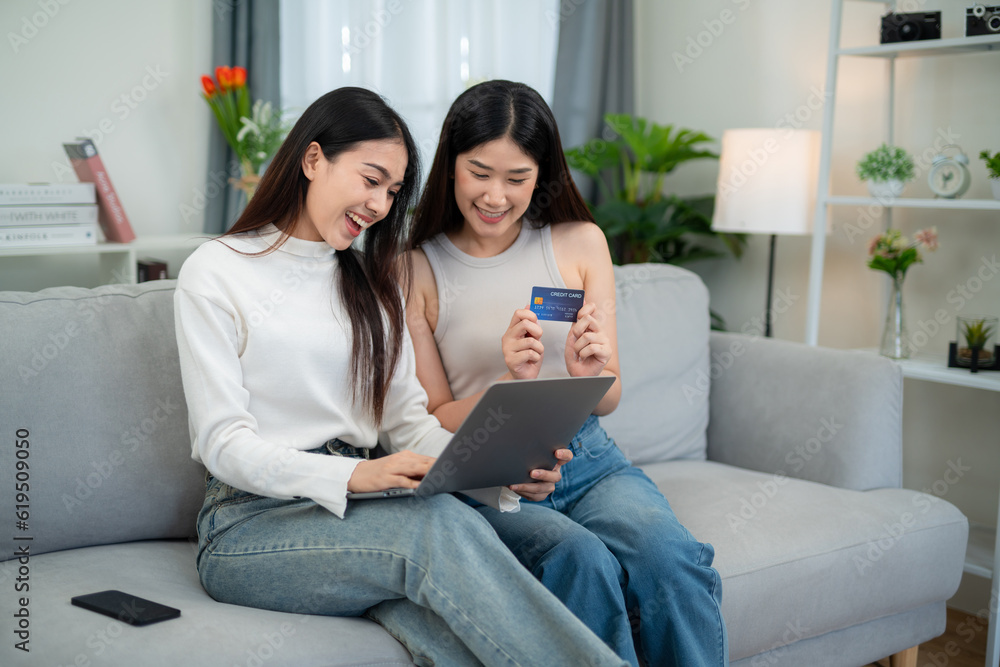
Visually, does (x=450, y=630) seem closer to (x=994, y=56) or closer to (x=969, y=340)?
(x=969, y=340)

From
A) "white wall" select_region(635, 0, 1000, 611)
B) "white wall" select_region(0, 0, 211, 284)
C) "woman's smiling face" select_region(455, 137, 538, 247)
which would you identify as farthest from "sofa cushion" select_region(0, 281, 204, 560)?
"white wall" select_region(635, 0, 1000, 611)

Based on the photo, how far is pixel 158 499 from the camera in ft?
4.94

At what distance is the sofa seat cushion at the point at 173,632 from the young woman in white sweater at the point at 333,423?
4cm

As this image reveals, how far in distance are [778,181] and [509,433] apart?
Answer: 1.67 metres

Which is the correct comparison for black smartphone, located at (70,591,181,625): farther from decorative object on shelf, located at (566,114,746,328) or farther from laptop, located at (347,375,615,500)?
decorative object on shelf, located at (566,114,746,328)

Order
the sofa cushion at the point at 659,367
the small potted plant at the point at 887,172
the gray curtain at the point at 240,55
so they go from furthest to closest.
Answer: the gray curtain at the point at 240,55
the small potted plant at the point at 887,172
the sofa cushion at the point at 659,367

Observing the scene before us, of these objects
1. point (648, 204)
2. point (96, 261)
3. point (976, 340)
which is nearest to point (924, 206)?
point (976, 340)

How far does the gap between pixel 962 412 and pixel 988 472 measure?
0.57ft

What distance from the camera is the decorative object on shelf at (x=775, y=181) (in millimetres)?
2527

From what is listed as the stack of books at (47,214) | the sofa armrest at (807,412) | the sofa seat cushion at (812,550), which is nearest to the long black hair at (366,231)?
the sofa seat cushion at (812,550)

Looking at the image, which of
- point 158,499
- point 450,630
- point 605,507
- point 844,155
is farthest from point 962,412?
point 158,499

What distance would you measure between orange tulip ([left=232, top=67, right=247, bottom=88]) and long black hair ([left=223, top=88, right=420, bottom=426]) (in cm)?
151

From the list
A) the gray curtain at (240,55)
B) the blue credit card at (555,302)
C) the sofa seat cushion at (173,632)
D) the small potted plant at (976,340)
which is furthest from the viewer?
the gray curtain at (240,55)

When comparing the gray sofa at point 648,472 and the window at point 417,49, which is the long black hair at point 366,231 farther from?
the window at point 417,49
